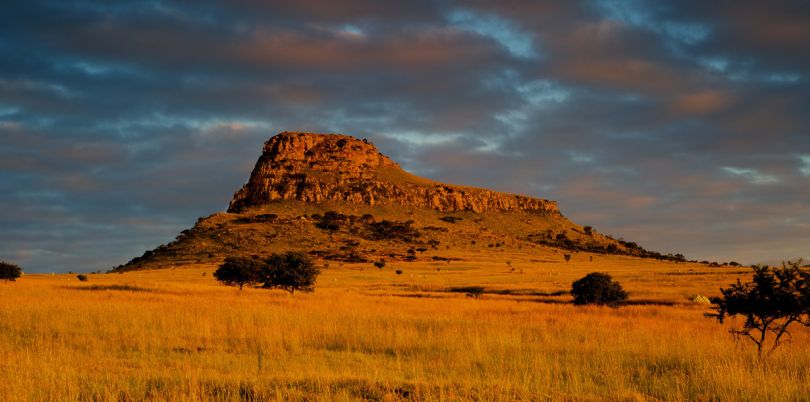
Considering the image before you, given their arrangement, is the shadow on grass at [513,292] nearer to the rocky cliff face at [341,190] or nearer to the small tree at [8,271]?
the small tree at [8,271]

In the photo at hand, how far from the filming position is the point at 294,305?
27.8 meters

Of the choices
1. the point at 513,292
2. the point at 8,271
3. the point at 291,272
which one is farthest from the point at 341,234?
the point at 291,272

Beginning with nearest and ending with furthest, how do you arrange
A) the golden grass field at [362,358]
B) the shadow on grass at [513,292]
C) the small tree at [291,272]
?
the golden grass field at [362,358] < the small tree at [291,272] < the shadow on grass at [513,292]

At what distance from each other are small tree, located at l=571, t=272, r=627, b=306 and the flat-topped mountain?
2911 inches

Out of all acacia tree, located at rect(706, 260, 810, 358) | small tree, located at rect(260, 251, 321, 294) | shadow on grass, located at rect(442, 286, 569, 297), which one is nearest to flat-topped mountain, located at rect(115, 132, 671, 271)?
shadow on grass, located at rect(442, 286, 569, 297)

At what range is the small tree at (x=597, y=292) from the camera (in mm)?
35812

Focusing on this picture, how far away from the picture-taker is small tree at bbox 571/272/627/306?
117ft

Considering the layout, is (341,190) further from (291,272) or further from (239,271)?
(291,272)

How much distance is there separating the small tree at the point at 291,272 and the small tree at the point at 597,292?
61.9 feet

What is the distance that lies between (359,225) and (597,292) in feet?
389

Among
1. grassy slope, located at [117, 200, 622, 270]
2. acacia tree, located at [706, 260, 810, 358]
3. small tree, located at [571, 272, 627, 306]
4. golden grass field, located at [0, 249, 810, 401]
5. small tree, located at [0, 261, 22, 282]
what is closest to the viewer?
golden grass field, located at [0, 249, 810, 401]

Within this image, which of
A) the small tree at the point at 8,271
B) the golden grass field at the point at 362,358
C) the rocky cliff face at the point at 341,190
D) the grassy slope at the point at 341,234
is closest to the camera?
the golden grass field at the point at 362,358

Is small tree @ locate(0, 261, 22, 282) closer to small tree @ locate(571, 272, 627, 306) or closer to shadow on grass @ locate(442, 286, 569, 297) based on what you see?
shadow on grass @ locate(442, 286, 569, 297)

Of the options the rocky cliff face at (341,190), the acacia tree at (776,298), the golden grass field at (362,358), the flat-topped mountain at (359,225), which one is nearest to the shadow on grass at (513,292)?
the golden grass field at (362,358)
